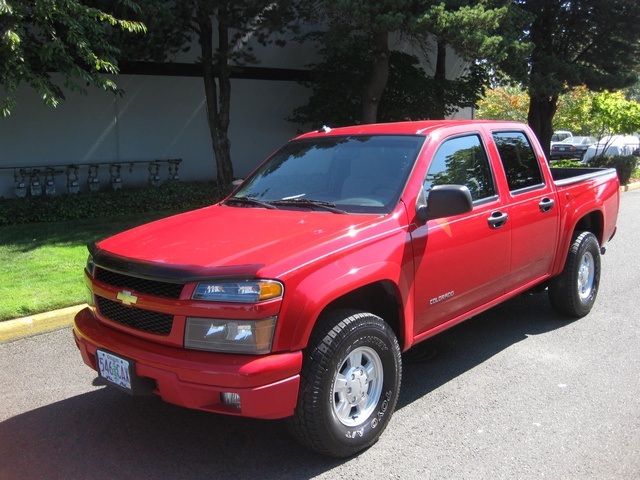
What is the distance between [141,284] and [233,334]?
676 mm

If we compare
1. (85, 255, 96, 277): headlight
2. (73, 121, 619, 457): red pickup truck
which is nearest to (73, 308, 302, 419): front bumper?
(73, 121, 619, 457): red pickup truck

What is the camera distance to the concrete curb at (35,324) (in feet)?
18.3

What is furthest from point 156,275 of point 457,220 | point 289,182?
point 457,220

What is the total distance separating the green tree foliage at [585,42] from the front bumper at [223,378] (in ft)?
48.4

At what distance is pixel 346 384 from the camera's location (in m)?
3.51

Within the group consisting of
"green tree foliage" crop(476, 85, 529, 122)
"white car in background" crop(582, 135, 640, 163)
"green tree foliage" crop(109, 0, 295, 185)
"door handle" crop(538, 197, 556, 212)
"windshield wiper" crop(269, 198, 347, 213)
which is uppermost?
"green tree foliage" crop(476, 85, 529, 122)

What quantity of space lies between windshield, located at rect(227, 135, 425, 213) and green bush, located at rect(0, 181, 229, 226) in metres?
6.79

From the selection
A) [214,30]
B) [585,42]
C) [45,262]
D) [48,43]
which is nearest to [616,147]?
[585,42]

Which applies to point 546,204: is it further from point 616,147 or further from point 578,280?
point 616,147

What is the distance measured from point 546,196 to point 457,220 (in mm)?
1480

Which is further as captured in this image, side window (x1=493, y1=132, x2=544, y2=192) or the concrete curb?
the concrete curb

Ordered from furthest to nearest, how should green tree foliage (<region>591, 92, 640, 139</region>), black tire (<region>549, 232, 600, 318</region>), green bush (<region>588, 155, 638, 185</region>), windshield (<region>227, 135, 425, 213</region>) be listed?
green tree foliage (<region>591, 92, 640, 139</region>) → green bush (<region>588, 155, 638, 185</region>) → black tire (<region>549, 232, 600, 318</region>) → windshield (<region>227, 135, 425, 213</region>)

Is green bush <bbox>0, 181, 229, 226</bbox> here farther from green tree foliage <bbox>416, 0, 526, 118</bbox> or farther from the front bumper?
the front bumper

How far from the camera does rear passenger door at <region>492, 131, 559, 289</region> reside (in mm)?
4965
